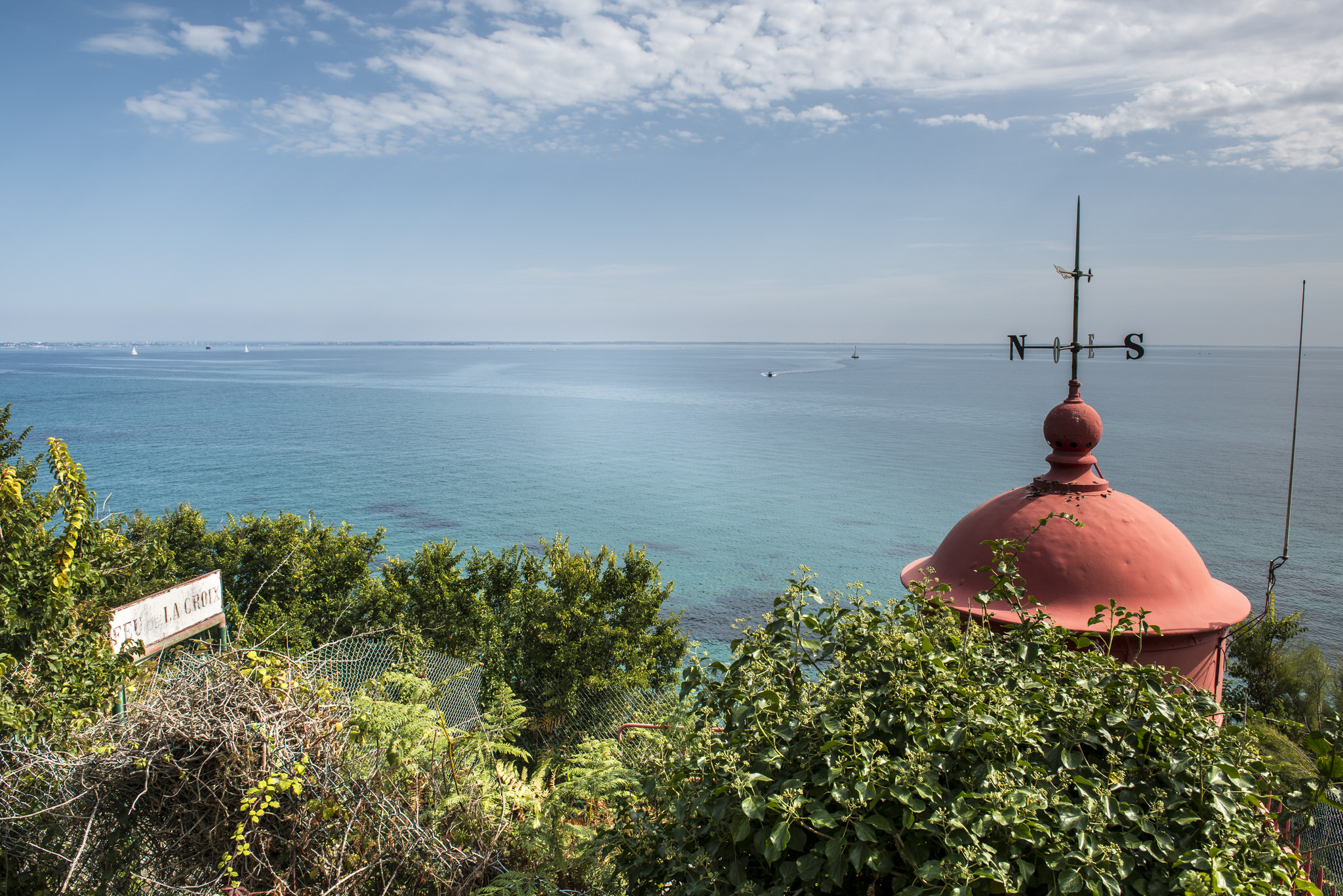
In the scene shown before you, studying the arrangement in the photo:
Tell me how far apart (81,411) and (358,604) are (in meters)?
113

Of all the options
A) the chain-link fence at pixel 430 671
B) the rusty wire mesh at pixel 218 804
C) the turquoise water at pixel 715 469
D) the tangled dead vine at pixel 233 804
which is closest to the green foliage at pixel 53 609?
the rusty wire mesh at pixel 218 804

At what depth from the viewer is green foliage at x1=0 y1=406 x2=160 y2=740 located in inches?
314

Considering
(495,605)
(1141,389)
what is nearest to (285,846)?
(495,605)

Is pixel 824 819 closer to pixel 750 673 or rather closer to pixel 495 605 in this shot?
pixel 750 673

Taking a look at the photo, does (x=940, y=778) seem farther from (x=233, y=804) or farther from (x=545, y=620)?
(x=545, y=620)

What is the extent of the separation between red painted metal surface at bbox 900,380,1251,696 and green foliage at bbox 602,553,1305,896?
1562mm

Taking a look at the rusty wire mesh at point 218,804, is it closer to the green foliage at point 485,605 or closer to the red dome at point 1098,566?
the red dome at point 1098,566

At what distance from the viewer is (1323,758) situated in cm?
348

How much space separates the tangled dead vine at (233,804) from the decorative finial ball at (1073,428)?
5.39 meters

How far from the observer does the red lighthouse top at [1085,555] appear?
5586 mm

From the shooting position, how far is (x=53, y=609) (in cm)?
835

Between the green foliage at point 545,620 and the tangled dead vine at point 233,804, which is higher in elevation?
the tangled dead vine at point 233,804

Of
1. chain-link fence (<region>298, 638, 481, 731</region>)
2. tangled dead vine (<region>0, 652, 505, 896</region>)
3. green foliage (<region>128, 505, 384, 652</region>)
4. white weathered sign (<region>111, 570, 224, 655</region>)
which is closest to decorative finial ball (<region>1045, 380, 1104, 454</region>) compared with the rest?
tangled dead vine (<region>0, 652, 505, 896</region>)

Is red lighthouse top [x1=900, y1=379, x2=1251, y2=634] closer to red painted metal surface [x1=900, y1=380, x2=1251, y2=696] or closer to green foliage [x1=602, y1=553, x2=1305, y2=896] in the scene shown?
red painted metal surface [x1=900, y1=380, x2=1251, y2=696]
